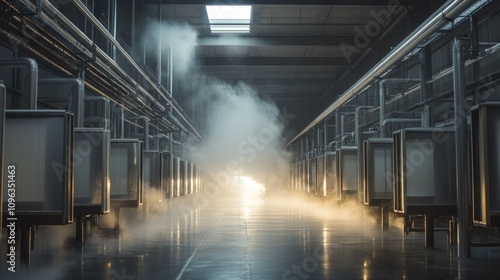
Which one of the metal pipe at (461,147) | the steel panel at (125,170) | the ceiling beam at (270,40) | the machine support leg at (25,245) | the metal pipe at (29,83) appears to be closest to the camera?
the machine support leg at (25,245)


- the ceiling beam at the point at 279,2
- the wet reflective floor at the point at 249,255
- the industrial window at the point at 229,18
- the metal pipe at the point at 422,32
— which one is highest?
the industrial window at the point at 229,18

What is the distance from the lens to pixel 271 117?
46.9 meters

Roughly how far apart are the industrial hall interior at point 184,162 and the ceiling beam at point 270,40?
8 centimetres

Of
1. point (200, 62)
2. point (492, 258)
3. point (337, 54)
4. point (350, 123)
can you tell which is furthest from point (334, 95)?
point (492, 258)

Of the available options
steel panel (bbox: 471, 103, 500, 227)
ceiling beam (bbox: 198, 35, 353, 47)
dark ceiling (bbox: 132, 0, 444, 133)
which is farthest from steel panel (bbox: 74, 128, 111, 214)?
ceiling beam (bbox: 198, 35, 353, 47)

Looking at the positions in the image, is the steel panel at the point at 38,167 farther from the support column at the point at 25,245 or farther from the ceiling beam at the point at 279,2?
the ceiling beam at the point at 279,2

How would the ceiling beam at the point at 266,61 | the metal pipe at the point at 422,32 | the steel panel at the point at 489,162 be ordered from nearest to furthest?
the steel panel at the point at 489,162 < the metal pipe at the point at 422,32 < the ceiling beam at the point at 266,61

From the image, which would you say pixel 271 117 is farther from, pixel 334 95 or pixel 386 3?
pixel 386 3

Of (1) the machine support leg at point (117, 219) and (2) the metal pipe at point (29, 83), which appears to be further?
(1) the machine support leg at point (117, 219)

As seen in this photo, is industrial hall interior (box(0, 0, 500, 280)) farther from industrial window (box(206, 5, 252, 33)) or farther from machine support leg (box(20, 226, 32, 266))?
industrial window (box(206, 5, 252, 33))

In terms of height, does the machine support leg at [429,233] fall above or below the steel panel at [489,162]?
below

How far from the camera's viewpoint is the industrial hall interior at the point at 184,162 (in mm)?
9531

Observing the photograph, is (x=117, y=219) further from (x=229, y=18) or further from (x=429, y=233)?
(x=229, y=18)

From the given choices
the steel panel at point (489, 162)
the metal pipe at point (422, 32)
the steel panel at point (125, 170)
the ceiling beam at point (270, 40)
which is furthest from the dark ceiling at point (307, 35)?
the steel panel at point (489, 162)
